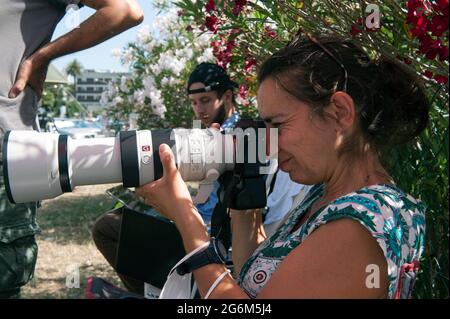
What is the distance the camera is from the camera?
1.20 metres

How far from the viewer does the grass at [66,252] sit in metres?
3.54

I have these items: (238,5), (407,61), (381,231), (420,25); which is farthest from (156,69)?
(381,231)

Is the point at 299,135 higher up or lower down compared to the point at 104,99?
lower down

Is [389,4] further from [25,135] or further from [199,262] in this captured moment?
[25,135]

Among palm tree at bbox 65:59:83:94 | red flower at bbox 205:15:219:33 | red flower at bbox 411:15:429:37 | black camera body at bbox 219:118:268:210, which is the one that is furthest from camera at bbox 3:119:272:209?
palm tree at bbox 65:59:83:94

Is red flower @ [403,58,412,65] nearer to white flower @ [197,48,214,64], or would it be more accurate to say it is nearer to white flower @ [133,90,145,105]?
white flower @ [197,48,214,64]

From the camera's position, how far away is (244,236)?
1.56 meters

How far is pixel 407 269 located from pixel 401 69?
0.50 meters

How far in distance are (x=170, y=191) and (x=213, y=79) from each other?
1.97 m

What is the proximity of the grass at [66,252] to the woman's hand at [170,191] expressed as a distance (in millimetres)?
1450

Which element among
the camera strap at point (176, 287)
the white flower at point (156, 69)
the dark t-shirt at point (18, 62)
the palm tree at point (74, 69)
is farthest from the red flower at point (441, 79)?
the palm tree at point (74, 69)

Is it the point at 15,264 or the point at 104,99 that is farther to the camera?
the point at 104,99

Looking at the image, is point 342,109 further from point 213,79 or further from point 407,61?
point 213,79
